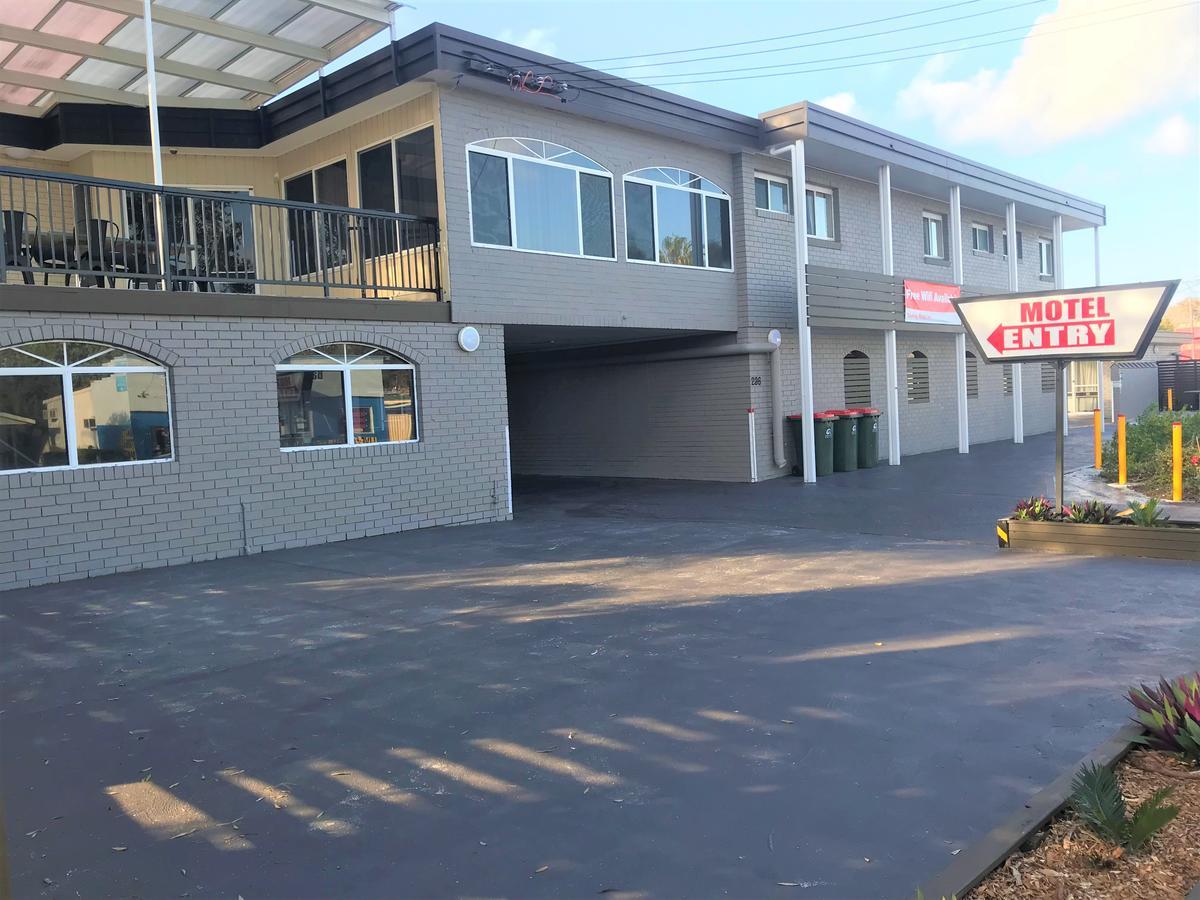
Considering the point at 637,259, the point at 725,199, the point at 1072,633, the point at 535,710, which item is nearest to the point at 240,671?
the point at 535,710

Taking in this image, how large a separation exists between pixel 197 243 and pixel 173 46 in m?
2.88

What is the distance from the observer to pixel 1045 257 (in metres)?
27.5

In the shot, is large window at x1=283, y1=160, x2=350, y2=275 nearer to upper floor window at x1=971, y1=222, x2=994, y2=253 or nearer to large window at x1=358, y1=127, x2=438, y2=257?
large window at x1=358, y1=127, x2=438, y2=257

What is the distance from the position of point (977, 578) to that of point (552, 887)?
6013 millimetres

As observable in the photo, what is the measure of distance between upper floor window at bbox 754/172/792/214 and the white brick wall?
23.0 ft

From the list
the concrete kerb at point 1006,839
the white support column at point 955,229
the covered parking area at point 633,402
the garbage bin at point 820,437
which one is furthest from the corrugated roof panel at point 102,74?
the white support column at point 955,229

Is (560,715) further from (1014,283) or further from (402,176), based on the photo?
(1014,283)

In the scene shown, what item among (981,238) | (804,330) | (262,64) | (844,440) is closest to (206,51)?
(262,64)

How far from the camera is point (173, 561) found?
9.93 m

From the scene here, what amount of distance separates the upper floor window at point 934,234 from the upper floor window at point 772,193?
5.67 m

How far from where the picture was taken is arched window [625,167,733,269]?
14984 millimetres

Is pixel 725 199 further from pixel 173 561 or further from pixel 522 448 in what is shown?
pixel 173 561

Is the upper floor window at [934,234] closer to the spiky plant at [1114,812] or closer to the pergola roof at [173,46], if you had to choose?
the pergola roof at [173,46]

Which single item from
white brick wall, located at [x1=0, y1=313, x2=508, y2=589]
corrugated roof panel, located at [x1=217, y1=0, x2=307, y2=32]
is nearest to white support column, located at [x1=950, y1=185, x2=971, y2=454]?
white brick wall, located at [x1=0, y1=313, x2=508, y2=589]
